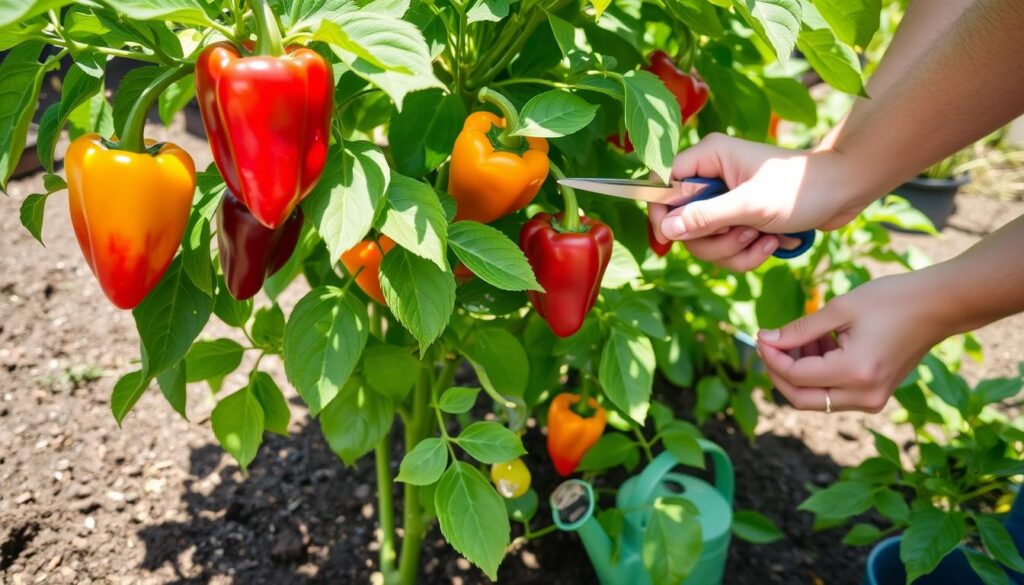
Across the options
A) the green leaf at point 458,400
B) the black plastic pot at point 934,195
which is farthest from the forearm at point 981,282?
the black plastic pot at point 934,195

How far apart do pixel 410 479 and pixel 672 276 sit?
0.69 meters

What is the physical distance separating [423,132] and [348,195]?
0.56 feet

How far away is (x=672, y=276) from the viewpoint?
1362 millimetres

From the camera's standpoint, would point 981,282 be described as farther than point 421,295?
Yes

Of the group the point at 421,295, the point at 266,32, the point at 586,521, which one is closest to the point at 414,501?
the point at 586,521

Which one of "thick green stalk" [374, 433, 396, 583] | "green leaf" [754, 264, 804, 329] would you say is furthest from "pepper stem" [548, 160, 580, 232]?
"green leaf" [754, 264, 804, 329]

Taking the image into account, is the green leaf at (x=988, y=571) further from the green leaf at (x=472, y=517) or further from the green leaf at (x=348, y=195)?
the green leaf at (x=348, y=195)

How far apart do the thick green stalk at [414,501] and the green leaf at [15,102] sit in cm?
55

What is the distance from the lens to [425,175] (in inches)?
35.1

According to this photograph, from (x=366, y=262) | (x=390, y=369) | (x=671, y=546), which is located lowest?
(x=671, y=546)

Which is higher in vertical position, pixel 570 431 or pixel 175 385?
pixel 175 385

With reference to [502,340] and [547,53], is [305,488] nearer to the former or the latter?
[502,340]

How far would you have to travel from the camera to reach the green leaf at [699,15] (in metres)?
0.79

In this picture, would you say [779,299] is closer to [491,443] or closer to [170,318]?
[491,443]
